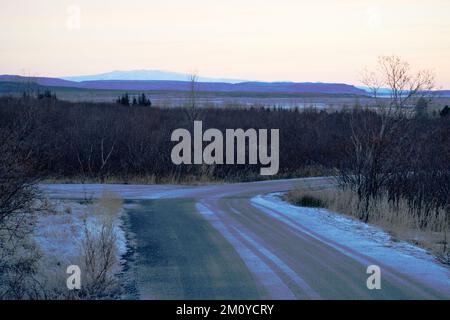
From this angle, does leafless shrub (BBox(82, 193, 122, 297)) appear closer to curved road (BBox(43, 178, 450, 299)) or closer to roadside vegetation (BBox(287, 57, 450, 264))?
curved road (BBox(43, 178, 450, 299))

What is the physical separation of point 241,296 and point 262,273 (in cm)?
132

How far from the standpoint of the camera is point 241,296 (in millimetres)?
7414

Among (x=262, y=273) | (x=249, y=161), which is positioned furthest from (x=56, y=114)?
(x=262, y=273)

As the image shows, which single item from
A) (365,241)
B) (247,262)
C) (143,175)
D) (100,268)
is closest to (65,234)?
(100,268)

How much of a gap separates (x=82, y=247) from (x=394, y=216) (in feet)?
31.3

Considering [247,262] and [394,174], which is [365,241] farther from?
[394,174]

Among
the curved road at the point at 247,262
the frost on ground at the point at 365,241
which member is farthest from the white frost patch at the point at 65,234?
the frost on ground at the point at 365,241

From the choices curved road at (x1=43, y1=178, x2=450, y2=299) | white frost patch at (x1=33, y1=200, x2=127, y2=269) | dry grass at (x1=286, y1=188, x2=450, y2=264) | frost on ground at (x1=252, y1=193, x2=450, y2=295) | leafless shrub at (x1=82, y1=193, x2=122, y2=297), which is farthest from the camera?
dry grass at (x1=286, y1=188, x2=450, y2=264)

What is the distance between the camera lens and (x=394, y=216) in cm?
1638

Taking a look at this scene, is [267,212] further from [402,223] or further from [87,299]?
[87,299]

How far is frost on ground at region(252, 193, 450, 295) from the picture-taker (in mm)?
9133

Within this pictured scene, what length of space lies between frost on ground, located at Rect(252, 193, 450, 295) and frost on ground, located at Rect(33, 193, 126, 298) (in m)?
4.34

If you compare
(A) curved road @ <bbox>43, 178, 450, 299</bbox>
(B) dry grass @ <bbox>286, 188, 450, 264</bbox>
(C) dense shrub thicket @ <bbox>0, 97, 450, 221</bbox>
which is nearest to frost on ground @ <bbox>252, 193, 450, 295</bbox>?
(A) curved road @ <bbox>43, 178, 450, 299</bbox>
